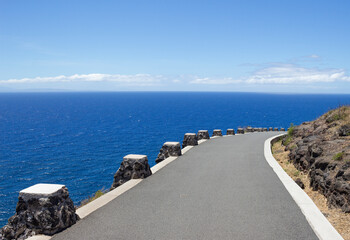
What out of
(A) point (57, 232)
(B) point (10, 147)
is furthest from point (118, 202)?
(B) point (10, 147)

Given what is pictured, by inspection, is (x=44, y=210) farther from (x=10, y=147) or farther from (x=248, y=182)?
(x=10, y=147)

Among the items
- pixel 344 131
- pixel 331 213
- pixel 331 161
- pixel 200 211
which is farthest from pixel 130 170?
pixel 344 131

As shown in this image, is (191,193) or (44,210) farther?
(191,193)

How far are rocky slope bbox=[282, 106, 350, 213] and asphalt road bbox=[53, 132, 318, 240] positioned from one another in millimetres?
1156

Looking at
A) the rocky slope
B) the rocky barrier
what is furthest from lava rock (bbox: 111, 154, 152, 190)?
the rocky slope

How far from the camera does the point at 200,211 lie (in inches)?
257

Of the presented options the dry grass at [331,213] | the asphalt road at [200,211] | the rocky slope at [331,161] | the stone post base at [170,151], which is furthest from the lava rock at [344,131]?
the stone post base at [170,151]

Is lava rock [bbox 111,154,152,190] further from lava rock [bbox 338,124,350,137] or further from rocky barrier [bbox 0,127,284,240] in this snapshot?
lava rock [bbox 338,124,350,137]

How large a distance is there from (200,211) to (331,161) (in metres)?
4.99

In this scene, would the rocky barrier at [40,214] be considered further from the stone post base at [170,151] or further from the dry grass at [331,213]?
the stone post base at [170,151]

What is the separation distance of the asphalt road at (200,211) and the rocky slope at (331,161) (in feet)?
3.79

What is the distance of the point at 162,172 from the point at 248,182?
122 inches

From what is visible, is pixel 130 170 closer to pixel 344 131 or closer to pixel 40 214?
pixel 40 214

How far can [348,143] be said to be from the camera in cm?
1009
